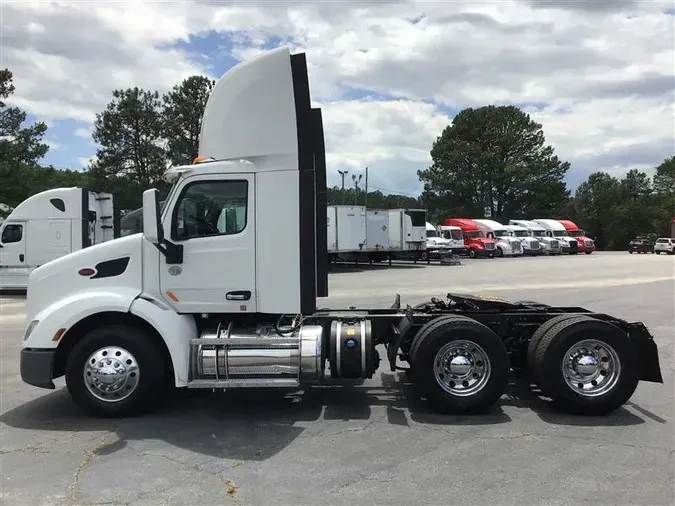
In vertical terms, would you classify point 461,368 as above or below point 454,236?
below

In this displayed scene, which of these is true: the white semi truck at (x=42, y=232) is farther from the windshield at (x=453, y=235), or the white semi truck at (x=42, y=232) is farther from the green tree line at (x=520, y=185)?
the green tree line at (x=520, y=185)

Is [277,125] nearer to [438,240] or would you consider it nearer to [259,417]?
[259,417]

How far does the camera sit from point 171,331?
576 centimetres

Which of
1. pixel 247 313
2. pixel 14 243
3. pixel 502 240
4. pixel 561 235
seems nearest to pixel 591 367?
pixel 247 313

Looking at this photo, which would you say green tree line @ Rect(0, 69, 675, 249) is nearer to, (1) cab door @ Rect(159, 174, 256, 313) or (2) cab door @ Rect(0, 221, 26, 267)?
(2) cab door @ Rect(0, 221, 26, 267)

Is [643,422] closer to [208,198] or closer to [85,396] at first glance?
[208,198]

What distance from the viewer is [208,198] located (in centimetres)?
599

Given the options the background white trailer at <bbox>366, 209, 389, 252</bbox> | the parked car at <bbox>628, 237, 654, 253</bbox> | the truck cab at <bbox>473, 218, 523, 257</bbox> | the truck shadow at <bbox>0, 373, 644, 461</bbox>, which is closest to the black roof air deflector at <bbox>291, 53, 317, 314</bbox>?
the truck shadow at <bbox>0, 373, 644, 461</bbox>

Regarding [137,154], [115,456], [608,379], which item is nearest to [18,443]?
[115,456]

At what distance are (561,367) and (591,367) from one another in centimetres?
35

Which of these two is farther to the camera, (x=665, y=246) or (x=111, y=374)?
(x=665, y=246)

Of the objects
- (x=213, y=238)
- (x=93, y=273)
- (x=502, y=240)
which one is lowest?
(x=93, y=273)

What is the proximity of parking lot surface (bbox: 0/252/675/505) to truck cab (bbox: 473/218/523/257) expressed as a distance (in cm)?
4020

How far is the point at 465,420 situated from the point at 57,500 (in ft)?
12.3
